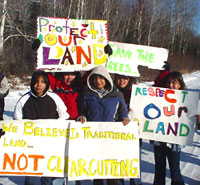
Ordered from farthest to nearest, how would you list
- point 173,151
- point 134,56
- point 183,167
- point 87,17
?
point 87,17 → point 183,167 → point 134,56 → point 173,151

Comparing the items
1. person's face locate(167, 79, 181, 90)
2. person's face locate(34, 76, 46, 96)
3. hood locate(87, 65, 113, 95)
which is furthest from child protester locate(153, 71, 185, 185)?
person's face locate(34, 76, 46, 96)

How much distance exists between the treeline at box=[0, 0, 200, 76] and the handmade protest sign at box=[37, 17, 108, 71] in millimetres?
12319

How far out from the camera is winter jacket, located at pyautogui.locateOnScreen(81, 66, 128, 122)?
2875mm

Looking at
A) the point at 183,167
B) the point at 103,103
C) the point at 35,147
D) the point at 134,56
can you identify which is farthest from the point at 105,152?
the point at 183,167

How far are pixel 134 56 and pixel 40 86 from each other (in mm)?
1706

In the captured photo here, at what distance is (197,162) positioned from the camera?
4531mm

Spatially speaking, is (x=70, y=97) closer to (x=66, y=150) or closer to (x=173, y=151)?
(x=66, y=150)

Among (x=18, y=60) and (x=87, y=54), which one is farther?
(x=18, y=60)

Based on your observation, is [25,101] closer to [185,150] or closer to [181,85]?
[181,85]

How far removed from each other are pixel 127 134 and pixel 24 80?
1413 cm

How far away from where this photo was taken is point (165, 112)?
3014 mm

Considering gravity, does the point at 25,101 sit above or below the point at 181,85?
below

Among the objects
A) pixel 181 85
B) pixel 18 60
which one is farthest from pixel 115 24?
pixel 181 85

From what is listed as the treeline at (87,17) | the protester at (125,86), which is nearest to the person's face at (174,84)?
the protester at (125,86)
